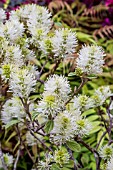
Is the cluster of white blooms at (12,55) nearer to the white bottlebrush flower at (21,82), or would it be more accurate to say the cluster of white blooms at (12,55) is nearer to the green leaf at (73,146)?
the white bottlebrush flower at (21,82)

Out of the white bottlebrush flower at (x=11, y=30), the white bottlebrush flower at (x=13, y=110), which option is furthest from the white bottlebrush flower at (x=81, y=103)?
the white bottlebrush flower at (x=11, y=30)

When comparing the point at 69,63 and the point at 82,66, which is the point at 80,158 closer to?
the point at 69,63

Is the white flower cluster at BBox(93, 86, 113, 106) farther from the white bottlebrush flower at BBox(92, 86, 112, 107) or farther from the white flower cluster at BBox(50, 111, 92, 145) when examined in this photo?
the white flower cluster at BBox(50, 111, 92, 145)

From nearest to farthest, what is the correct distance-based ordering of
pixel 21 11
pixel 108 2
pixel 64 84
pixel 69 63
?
pixel 64 84 < pixel 21 11 < pixel 69 63 < pixel 108 2

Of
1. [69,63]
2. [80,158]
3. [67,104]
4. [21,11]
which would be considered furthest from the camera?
[69,63]

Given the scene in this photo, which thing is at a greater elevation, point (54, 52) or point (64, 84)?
point (54, 52)

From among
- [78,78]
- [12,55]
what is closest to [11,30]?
[12,55]

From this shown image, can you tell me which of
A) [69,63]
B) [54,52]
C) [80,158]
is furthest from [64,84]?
[69,63]

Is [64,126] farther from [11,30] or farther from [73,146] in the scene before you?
[11,30]
